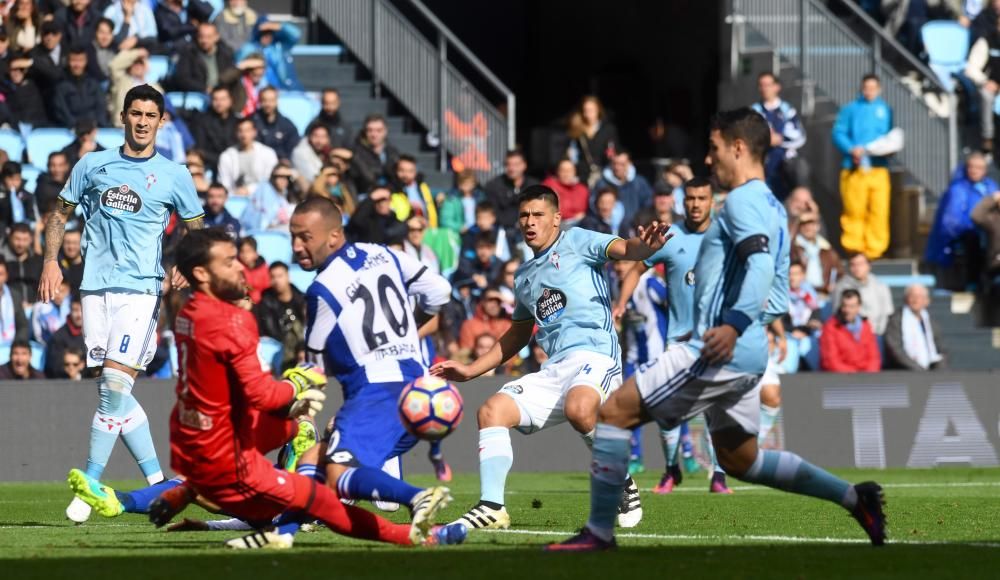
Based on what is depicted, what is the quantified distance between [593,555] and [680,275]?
17.8ft

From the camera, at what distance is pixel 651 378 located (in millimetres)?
8086

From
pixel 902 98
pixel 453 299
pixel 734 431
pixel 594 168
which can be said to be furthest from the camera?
pixel 902 98

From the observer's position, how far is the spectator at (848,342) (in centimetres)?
1964

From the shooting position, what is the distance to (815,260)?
2123cm

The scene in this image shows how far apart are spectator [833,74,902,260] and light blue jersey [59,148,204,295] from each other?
1321 centimetres

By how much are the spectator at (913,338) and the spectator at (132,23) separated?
946 cm

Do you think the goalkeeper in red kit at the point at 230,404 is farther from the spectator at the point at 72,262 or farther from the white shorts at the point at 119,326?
the spectator at the point at 72,262

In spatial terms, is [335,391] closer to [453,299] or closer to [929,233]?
[453,299]

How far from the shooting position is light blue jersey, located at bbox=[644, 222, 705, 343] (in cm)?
1312

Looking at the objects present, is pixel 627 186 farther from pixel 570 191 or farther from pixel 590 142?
pixel 590 142

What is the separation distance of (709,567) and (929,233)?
16315mm

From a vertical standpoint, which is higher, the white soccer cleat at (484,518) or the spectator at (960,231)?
the spectator at (960,231)

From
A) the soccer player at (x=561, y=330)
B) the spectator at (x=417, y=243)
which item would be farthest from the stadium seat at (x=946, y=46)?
the soccer player at (x=561, y=330)

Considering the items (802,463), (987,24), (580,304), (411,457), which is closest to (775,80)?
(987,24)
